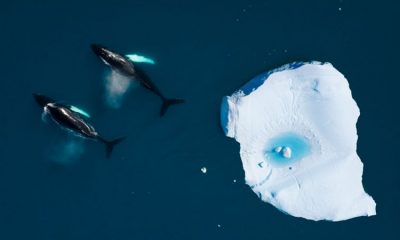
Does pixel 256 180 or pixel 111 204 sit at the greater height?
pixel 256 180

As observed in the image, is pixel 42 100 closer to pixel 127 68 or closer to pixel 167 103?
pixel 127 68

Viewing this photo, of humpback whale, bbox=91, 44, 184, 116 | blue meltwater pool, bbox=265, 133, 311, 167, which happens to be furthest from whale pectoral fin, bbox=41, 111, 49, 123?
blue meltwater pool, bbox=265, 133, 311, 167

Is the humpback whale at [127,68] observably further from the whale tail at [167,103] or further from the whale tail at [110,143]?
the whale tail at [110,143]

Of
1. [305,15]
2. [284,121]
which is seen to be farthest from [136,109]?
[305,15]

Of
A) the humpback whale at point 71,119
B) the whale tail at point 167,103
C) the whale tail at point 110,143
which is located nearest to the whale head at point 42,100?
the humpback whale at point 71,119

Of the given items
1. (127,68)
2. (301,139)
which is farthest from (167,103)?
(301,139)

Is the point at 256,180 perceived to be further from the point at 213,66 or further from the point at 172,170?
the point at 213,66

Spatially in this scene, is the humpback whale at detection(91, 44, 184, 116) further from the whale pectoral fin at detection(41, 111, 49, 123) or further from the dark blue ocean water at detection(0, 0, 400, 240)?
the whale pectoral fin at detection(41, 111, 49, 123)
